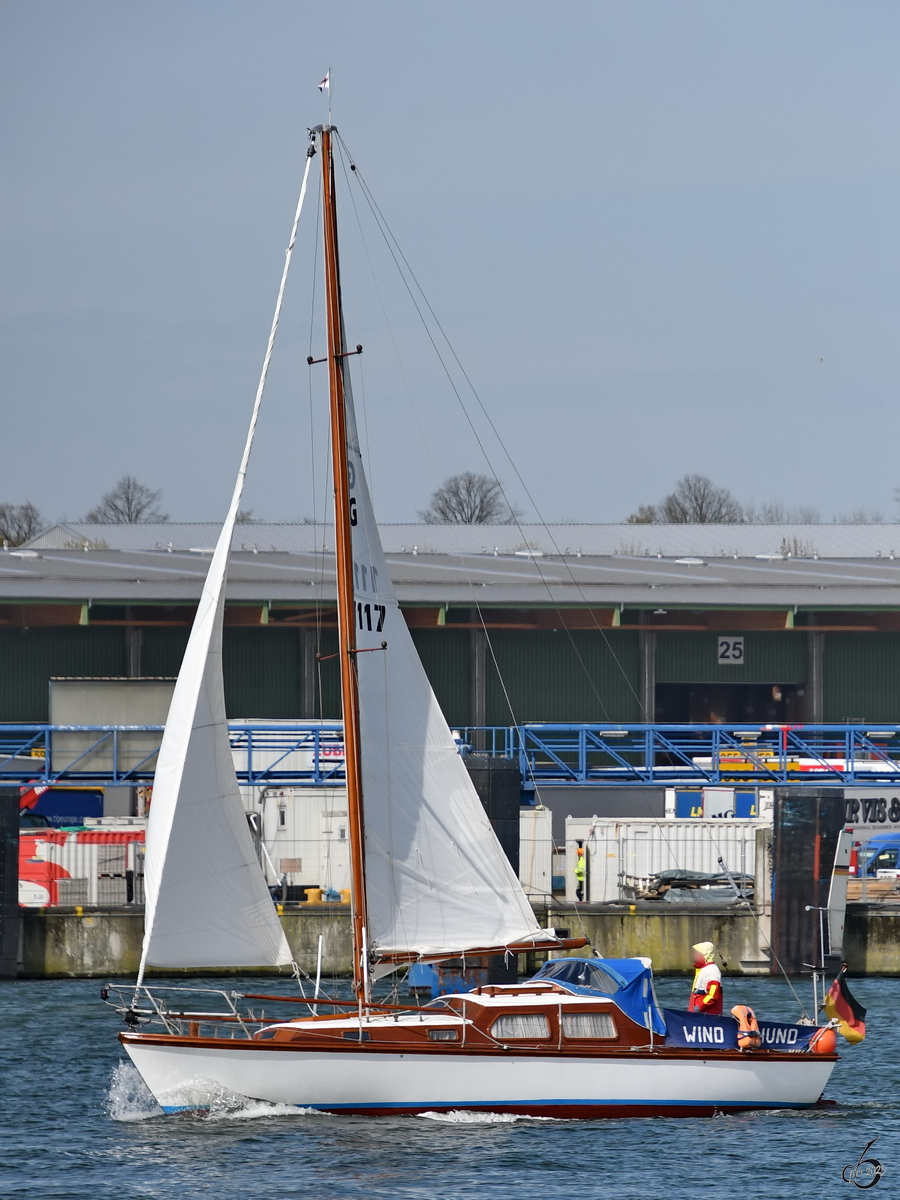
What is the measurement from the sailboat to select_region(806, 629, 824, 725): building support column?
124 ft

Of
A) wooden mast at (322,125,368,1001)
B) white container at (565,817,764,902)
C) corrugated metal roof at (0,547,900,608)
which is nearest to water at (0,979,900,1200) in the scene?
wooden mast at (322,125,368,1001)

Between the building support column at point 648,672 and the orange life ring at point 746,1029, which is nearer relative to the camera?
the orange life ring at point 746,1029

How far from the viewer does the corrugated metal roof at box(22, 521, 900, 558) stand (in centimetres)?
8300

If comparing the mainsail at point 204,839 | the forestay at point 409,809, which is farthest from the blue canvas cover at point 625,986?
the mainsail at point 204,839

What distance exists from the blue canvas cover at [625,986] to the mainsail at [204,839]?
465cm

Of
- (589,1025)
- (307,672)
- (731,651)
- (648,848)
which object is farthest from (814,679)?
(589,1025)

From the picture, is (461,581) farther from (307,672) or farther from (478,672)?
(307,672)

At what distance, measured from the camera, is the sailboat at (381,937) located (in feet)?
75.1

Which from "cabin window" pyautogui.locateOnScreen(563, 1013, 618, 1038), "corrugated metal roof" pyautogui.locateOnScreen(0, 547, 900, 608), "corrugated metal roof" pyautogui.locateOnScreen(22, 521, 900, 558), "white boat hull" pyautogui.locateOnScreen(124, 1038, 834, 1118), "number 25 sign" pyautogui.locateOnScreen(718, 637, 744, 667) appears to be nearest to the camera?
"white boat hull" pyautogui.locateOnScreen(124, 1038, 834, 1118)

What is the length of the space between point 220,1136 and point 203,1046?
1231mm

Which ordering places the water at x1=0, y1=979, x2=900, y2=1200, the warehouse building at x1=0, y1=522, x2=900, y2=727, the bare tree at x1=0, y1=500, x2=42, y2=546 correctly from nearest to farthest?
the water at x1=0, y1=979, x2=900, y2=1200 → the warehouse building at x1=0, y1=522, x2=900, y2=727 → the bare tree at x1=0, y1=500, x2=42, y2=546

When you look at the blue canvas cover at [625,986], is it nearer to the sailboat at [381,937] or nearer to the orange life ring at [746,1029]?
the sailboat at [381,937]

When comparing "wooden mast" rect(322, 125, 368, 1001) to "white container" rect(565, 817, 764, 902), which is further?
"white container" rect(565, 817, 764, 902)

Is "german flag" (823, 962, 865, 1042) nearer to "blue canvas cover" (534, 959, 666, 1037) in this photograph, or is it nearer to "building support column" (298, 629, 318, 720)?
"blue canvas cover" (534, 959, 666, 1037)
